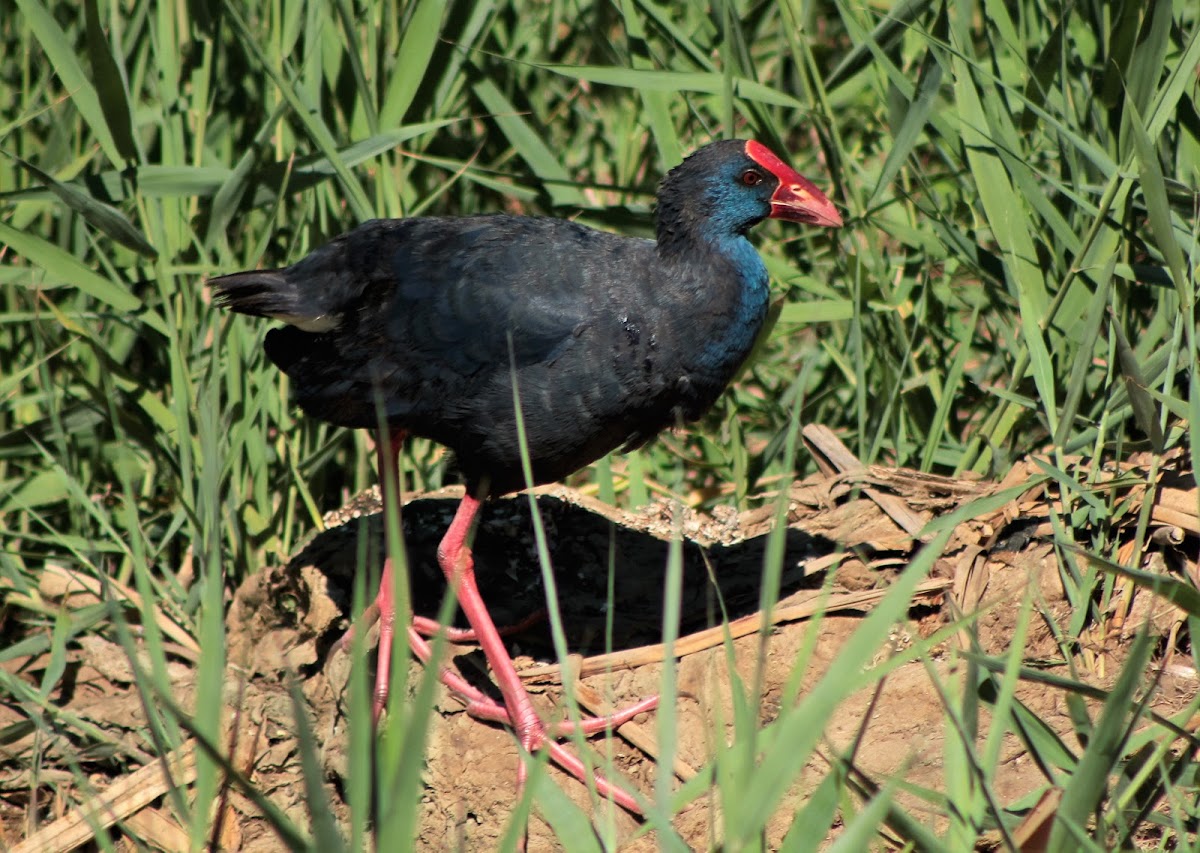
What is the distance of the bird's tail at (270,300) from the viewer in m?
2.90

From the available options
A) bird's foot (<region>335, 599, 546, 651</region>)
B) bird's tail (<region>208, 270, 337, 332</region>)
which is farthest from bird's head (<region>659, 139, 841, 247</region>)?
bird's foot (<region>335, 599, 546, 651</region>)

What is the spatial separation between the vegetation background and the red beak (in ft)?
0.39

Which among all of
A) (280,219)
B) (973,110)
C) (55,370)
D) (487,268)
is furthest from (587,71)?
(55,370)

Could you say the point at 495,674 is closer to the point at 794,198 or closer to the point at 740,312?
the point at 740,312

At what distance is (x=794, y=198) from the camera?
2.94 meters

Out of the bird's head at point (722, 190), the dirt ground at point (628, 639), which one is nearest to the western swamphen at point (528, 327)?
the bird's head at point (722, 190)

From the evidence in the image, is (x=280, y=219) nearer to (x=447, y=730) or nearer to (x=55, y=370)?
(x=55, y=370)

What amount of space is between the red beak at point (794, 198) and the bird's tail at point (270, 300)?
3.21 ft

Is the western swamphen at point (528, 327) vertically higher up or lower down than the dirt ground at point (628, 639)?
higher up

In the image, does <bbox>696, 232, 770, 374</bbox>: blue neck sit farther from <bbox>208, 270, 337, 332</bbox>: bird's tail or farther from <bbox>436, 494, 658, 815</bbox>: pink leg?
<bbox>208, 270, 337, 332</bbox>: bird's tail

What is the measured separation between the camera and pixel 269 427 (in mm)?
3529

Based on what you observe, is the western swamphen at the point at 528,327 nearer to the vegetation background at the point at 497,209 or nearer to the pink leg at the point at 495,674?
the pink leg at the point at 495,674

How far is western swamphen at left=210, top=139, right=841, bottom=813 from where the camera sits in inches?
108

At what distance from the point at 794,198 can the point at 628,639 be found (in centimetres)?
103
